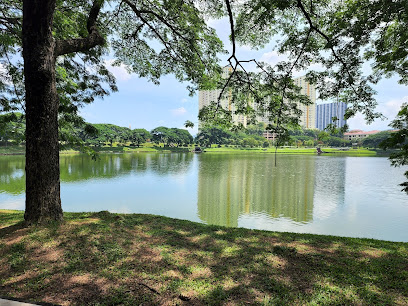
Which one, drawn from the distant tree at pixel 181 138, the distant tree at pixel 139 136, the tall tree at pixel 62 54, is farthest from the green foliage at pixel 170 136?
the tall tree at pixel 62 54

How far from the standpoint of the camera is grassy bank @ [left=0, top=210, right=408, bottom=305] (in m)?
2.52

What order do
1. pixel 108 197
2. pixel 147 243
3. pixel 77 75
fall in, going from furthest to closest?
pixel 108 197
pixel 77 75
pixel 147 243

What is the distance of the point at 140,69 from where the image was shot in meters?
8.85

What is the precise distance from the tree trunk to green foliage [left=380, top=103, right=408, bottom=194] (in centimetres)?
596

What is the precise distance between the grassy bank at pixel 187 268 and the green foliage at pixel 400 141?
1.63 metres

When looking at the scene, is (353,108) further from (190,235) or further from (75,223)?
(75,223)

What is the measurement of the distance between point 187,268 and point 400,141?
13.0 feet

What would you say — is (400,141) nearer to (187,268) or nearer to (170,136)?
(187,268)

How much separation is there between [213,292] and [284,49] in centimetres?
574

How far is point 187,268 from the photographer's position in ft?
10.2

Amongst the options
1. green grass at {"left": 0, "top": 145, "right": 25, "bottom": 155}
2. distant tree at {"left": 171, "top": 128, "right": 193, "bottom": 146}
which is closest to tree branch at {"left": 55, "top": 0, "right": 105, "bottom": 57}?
green grass at {"left": 0, "top": 145, "right": 25, "bottom": 155}

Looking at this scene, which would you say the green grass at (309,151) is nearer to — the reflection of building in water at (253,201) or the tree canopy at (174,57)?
the reflection of building in water at (253,201)

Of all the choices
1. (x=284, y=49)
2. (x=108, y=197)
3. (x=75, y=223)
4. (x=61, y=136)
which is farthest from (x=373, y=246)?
(x=108, y=197)

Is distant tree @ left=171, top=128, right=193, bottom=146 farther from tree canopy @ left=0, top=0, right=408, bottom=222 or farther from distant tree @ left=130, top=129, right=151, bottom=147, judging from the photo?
tree canopy @ left=0, top=0, right=408, bottom=222
